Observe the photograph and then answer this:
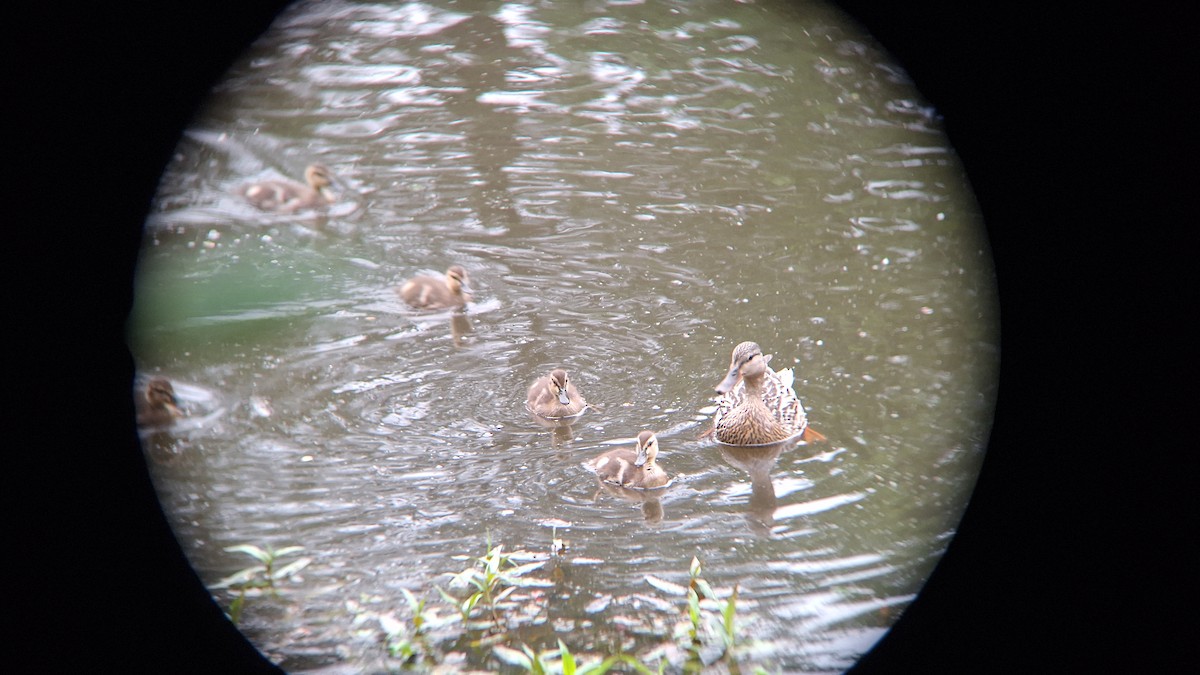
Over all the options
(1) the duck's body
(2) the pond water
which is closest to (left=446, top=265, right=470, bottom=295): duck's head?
(2) the pond water

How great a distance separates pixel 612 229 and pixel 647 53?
2310mm

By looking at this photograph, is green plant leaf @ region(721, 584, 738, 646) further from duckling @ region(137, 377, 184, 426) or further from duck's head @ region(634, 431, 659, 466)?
duckling @ region(137, 377, 184, 426)

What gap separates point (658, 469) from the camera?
443cm

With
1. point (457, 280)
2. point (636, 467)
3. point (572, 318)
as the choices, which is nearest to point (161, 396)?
point (457, 280)

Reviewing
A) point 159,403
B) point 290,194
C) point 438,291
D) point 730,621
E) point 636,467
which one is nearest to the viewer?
point 730,621

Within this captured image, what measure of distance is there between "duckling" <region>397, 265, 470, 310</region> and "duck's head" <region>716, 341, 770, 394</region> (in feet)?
5.51

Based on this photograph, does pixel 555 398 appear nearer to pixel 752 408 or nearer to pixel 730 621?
pixel 752 408

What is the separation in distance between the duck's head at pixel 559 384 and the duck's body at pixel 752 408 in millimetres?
721

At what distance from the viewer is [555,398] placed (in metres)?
4.92

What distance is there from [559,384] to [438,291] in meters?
1.20

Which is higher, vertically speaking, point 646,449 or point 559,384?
point 646,449

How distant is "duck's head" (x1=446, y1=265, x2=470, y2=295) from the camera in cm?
586

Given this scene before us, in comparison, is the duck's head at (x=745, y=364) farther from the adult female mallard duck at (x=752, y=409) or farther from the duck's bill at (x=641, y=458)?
the duck's bill at (x=641, y=458)

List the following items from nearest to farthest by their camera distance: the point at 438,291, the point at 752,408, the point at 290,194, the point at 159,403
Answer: the point at 159,403 → the point at 752,408 → the point at 438,291 → the point at 290,194
